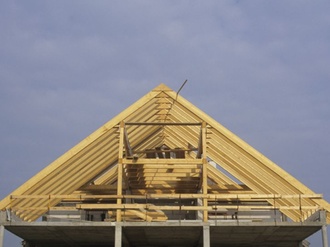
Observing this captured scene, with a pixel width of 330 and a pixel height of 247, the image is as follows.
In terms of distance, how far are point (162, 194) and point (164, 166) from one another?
5.19 feet

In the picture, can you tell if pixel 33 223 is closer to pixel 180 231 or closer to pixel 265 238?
pixel 180 231

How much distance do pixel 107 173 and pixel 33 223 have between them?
7.24 m

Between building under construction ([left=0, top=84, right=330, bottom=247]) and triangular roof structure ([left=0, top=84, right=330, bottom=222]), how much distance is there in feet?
0.12

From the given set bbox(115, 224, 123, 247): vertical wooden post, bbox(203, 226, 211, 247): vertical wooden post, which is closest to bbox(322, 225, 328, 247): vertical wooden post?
bbox(203, 226, 211, 247): vertical wooden post

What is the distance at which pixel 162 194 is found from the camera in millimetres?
17781

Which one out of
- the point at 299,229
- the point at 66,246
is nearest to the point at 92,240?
the point at 66,246

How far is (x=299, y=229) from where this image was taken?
16.0 m

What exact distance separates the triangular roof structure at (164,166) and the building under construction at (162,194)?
1.4 inches

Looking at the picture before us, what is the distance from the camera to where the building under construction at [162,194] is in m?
15.3

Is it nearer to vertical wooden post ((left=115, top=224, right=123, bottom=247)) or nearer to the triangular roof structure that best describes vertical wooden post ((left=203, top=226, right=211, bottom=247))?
the triangular roof structure

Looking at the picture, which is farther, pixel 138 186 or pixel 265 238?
pixel 138 186

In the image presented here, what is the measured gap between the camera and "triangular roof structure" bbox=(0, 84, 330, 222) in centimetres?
1545

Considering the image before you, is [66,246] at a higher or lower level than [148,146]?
lower

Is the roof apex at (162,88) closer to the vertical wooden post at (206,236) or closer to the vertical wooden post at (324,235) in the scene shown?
the vertical wooden post at (206,236)
